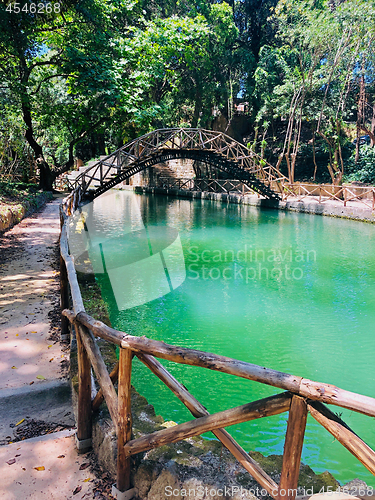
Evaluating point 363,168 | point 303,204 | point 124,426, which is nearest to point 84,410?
point 124,426

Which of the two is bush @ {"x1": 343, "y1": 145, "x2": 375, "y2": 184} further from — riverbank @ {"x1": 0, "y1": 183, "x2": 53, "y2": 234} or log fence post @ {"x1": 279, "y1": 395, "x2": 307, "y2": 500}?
log fence post @ {"x1": 279, "y1": 395, "x2": 307, "y2": 500}

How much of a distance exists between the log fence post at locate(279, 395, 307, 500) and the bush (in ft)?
82.0

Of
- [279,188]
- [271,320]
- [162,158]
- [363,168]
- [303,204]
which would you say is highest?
[162,158]

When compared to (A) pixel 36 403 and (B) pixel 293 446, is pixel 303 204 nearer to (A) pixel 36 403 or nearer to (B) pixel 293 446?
(A) pixel 36 403

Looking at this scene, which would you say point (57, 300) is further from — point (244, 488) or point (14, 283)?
point (244, 488)

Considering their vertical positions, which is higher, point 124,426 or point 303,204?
point 303,204

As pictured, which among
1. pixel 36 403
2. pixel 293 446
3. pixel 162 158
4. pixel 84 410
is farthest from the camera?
pixel 162 158

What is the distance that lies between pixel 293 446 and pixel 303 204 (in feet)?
60.8

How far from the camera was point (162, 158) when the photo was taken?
61.9 feet

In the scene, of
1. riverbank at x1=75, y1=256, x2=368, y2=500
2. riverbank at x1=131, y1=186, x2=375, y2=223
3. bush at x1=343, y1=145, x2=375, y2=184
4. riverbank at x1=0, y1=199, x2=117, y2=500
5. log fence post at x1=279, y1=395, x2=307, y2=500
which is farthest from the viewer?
bush at x1=343, y1=145, x2=375, y2=184

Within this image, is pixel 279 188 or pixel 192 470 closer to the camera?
pixel 192 470

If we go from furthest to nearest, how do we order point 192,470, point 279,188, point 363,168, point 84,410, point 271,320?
point 363,168 → point 279,188 → point 271,320 → point 84,410 → point 192,470

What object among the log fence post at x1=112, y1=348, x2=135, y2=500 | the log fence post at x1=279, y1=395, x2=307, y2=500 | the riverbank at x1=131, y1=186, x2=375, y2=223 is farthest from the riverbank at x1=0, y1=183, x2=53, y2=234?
the riverbank at x1=131, y1=186, x2=375, y2=223

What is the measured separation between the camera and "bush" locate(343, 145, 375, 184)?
23.5 meters
